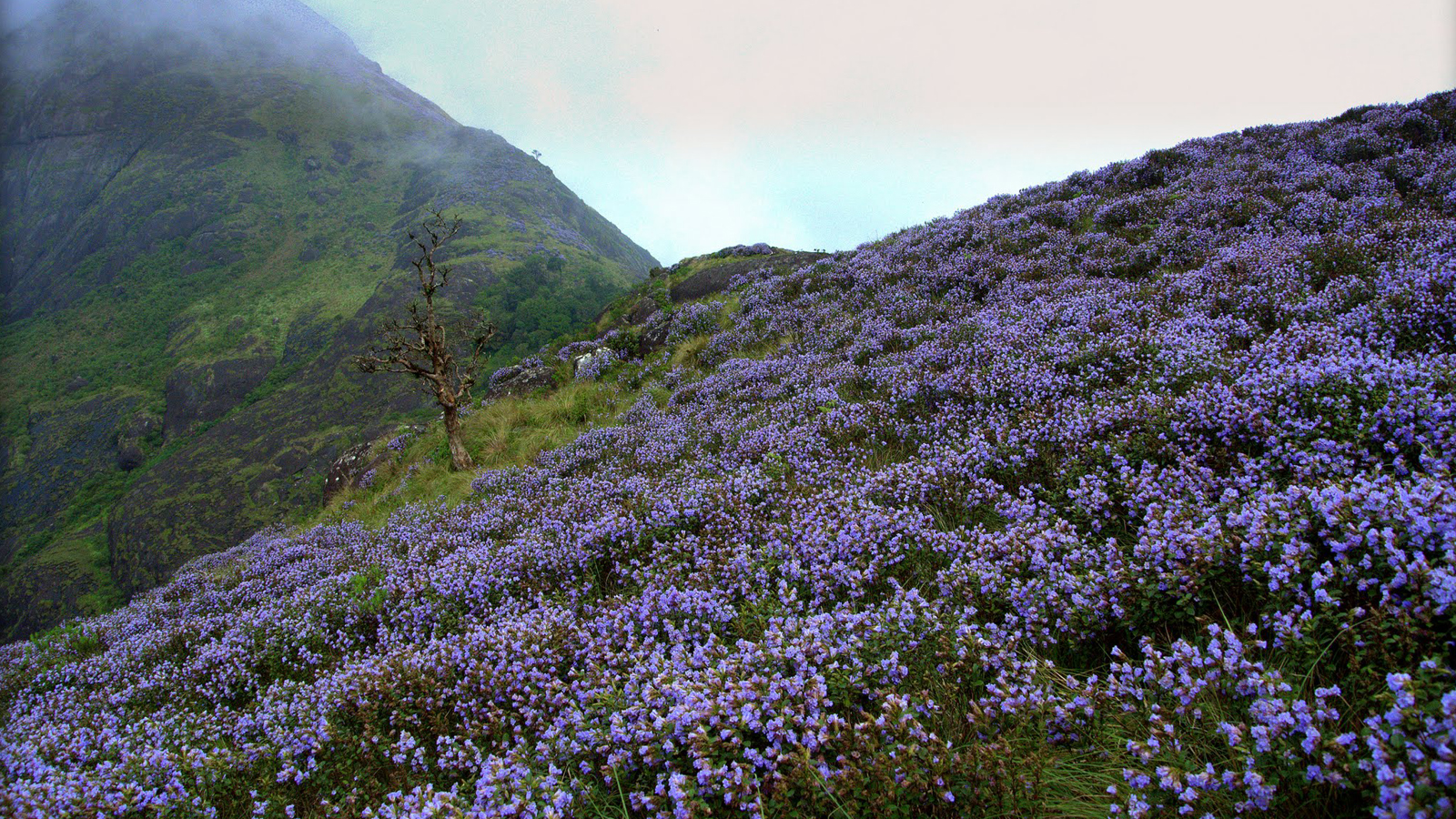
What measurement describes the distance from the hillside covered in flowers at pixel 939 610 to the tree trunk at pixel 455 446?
14.0 ft

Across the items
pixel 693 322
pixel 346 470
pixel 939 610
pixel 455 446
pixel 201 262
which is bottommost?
pixel 346 470

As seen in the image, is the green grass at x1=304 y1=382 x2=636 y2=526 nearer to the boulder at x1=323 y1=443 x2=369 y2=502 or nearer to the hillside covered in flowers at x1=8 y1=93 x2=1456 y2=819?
the boulder at x1=323 y1=443 x2=369 y2=502

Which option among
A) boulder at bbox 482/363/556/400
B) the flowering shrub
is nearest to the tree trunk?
boulder at bbox 482/363/556/400

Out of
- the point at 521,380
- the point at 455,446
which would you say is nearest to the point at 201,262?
the point at 521,380

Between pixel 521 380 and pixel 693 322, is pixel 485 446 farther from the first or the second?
pixel 693 322

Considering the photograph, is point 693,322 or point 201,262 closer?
point 693,322

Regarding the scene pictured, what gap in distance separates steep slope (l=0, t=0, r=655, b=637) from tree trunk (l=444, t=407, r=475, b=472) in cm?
4844

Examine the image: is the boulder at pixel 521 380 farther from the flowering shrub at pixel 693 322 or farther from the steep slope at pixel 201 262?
the steep slope at pixel 201 262

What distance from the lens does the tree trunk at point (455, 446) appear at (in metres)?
14.0

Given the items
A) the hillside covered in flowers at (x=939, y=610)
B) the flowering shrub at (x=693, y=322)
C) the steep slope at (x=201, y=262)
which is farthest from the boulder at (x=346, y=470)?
the steep slope at (x=201, y=262)

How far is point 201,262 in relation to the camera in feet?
357

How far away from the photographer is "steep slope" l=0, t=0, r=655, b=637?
61469 mm

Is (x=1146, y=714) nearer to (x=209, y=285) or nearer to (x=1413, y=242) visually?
(x=1413, y=242)

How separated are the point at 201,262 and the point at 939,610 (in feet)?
486
